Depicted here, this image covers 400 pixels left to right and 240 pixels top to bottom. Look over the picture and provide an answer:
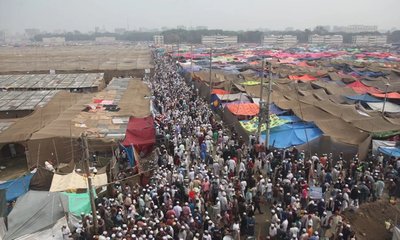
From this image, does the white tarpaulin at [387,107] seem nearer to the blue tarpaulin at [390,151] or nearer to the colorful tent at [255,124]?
the blue tarpaulin at [390,151]

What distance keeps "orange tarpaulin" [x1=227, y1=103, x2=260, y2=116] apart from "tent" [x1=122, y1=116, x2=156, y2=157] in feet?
18.7

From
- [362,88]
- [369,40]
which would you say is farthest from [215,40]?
Result: [362,88]

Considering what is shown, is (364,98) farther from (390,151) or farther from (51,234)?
(51,234)

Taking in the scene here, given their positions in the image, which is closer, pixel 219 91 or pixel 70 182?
A: pixel 70 182

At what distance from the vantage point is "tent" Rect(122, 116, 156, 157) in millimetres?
16000

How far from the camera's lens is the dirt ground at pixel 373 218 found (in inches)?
424

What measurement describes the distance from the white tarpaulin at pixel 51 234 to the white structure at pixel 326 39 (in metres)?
153

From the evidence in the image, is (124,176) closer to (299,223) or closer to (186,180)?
(186,180)

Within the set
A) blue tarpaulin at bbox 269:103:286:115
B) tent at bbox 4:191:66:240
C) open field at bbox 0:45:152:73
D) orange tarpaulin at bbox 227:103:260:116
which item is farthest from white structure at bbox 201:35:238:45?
tent at bbox 4:191:66:240

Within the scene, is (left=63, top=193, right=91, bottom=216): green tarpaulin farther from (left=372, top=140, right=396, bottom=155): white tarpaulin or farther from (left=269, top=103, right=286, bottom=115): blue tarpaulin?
(left=269, top=103, right=286, bottom=115): blue tarpaulin

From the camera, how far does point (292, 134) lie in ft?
54.0

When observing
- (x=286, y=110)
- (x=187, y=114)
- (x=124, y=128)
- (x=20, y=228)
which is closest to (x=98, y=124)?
(x=124, y=128)

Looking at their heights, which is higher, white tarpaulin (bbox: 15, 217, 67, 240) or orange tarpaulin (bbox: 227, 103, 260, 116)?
orange tarpaulin (bbox: 227, 103, 260, 116)

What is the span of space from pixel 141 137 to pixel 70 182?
4754mm
